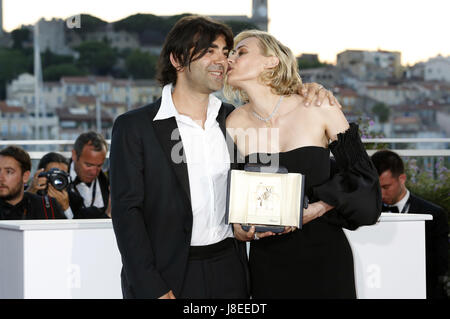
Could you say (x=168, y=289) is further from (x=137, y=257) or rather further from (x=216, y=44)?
(x=216, y=44)

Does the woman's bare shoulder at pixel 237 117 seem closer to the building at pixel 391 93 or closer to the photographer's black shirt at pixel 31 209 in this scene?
the photographer's black shirt at pixel 31 209

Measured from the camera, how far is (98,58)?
75.9 m

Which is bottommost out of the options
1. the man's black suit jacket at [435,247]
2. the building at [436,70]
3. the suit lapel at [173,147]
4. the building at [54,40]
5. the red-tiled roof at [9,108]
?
the man's black suit jacket at [435,247]

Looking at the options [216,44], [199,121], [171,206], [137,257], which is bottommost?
[137,257]

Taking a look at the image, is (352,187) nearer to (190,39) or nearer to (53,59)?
(190,39)

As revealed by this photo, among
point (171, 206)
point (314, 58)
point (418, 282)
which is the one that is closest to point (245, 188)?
point (171, 206)

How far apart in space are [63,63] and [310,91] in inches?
2960

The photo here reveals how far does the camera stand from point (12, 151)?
428 centimetres

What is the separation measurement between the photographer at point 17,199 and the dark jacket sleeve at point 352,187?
207cm

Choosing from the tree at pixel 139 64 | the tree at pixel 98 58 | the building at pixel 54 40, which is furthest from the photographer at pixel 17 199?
the building at pixel 54 40

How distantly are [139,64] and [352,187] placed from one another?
73180mm

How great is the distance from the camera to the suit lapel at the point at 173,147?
2.28m
